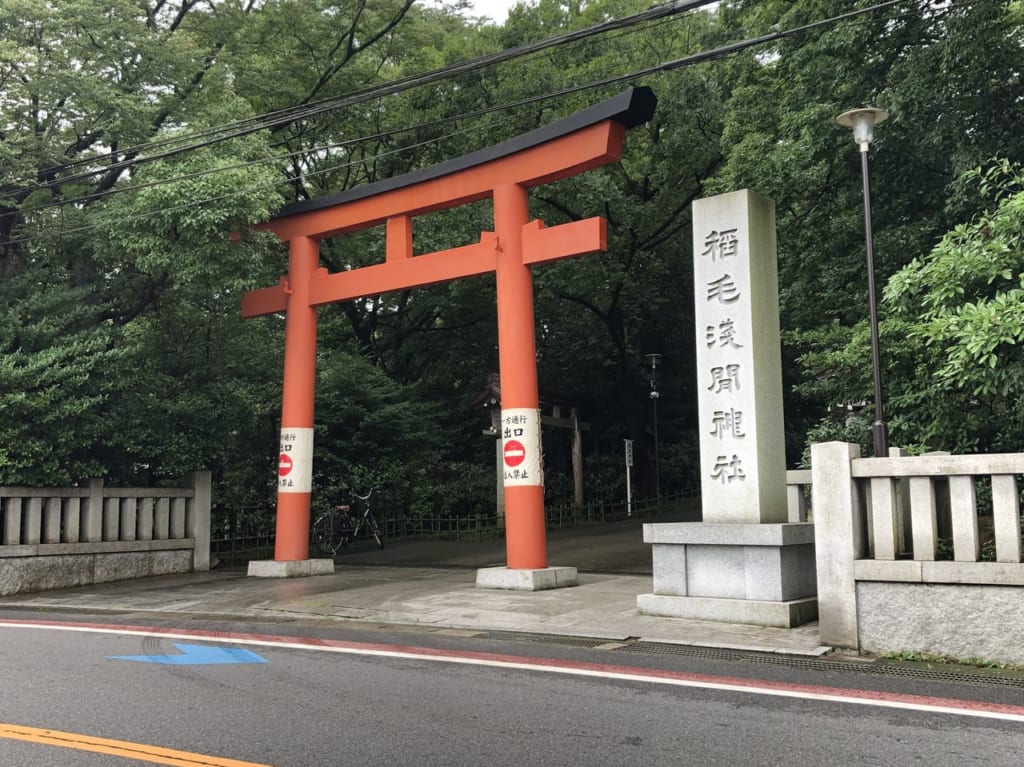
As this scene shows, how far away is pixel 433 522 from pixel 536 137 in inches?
484

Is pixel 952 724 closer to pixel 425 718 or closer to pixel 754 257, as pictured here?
pixel 425 718

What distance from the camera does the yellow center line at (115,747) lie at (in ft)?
14.5

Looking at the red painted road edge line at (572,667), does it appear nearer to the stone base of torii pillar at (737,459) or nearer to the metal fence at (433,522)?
the stone base of torii pillar at (737,459)

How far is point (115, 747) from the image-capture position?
15.4 ft

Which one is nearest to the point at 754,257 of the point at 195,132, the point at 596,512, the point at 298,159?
the point at 195,132

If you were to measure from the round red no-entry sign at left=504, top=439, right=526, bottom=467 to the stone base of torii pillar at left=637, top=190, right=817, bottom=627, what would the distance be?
299cm

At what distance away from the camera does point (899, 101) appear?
1270cm

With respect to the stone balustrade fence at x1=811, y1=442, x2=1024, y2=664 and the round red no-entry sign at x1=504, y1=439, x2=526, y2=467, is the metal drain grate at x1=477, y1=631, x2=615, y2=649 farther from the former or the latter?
the round red no-entry sign at x1=504, y1=439, x2=526, y2=467

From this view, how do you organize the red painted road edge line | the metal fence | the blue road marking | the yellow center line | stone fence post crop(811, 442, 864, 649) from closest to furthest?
the yellow center line, the red painted road edge line, the blue road marking, stone fence post crop(811, 442, 864, 649), the metal fence

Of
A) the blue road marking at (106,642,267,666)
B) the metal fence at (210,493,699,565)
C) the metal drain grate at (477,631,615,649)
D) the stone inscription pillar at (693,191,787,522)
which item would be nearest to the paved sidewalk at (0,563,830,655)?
the metal drain grate at (477,631,615,649)

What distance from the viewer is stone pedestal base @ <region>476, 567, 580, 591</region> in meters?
11.9

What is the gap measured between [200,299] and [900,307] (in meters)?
12.8

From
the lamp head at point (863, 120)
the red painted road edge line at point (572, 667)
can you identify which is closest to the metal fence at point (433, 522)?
the red painted road edge line at point (572, 667)

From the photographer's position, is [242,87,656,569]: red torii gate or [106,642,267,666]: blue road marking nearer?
[106,642,267,666]: blue road marking
